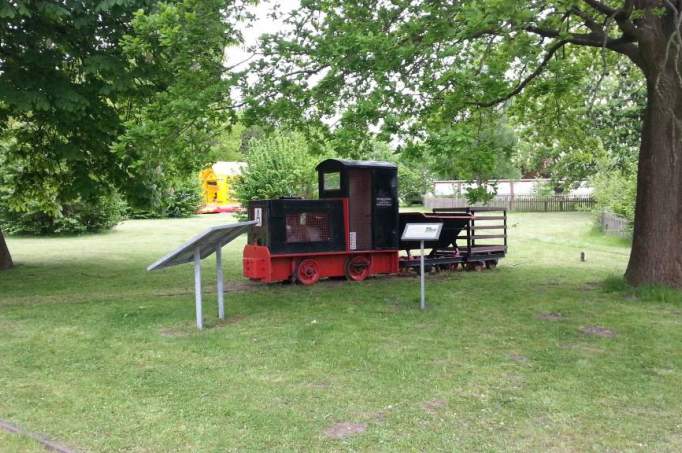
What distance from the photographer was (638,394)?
17.6 feet

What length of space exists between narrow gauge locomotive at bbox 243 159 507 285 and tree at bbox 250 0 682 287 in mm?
1995

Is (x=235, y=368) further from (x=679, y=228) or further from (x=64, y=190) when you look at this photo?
(x=64, y=190)

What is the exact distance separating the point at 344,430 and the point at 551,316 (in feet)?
16.5

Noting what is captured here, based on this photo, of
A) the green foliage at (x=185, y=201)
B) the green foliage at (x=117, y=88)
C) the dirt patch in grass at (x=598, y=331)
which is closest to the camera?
the dirt patch in grass at (x=598, y=331)

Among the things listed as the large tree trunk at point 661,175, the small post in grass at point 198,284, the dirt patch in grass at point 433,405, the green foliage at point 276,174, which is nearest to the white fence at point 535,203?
the green foliage at point 276,174

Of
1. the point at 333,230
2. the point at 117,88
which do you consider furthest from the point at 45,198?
the point at 333,230

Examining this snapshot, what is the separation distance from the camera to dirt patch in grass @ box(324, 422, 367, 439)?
4516 mm

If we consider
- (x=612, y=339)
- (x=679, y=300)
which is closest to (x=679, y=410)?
(x=612, y=339)

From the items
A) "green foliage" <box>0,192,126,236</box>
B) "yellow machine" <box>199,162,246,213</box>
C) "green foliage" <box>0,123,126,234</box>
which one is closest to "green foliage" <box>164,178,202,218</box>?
"yellow machine" <box>199,162,246,213</box>

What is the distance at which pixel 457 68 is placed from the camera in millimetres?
9148

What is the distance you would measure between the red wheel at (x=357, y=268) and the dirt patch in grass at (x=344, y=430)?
7.67m

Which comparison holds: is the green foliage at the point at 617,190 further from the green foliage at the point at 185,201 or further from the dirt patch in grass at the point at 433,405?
the green foliage at the point at 185,201

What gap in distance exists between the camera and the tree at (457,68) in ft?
27.1

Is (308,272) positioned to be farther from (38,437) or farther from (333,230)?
(38,437)
